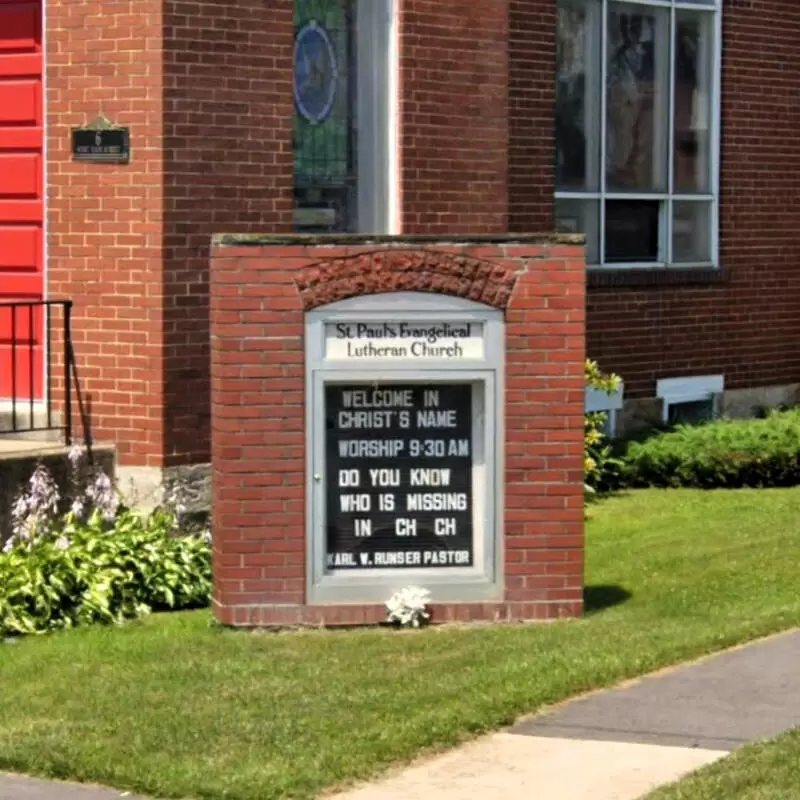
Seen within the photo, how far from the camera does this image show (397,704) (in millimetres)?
7926

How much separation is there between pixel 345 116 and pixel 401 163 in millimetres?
488

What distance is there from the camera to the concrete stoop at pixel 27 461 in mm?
11438

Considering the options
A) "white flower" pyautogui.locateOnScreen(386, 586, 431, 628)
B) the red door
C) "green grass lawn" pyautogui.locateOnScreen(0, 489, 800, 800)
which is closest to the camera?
"green grass lawn" pyautogui.locateOnScreen(0, 489, 800, 800)

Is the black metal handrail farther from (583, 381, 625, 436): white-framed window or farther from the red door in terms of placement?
(583, 381, 625, 436): white-framed window

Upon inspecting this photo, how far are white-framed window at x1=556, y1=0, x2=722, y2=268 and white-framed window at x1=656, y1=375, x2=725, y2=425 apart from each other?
0.98 m

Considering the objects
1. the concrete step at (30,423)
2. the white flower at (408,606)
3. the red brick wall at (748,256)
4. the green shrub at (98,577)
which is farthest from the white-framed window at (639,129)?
the white flower at (408,606)

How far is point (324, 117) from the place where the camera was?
43.7 feet

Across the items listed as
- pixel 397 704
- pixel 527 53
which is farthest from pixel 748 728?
pixel 527 53

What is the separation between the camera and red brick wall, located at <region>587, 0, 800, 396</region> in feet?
53.5

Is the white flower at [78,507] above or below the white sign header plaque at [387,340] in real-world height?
below

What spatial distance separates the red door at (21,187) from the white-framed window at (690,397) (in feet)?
18.6

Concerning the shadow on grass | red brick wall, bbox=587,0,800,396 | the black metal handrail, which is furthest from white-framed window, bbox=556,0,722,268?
the shadow on grass

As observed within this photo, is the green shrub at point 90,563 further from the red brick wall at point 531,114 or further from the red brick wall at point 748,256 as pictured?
the red brick wall at point 748,256

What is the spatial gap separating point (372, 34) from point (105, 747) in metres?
7.25
